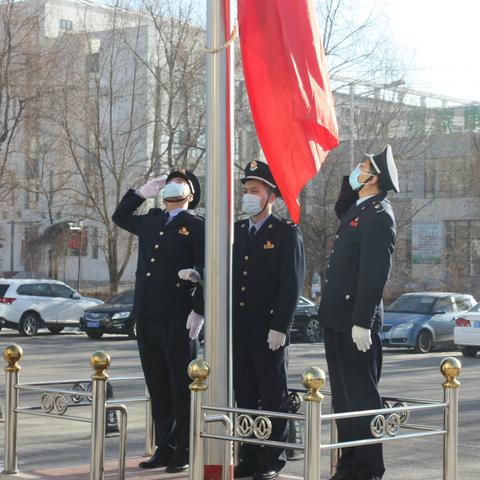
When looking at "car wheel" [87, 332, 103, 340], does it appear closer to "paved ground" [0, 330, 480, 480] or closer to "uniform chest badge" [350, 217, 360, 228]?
"paved ground" [0, 330, 480, 480]

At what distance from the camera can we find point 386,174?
7684mm

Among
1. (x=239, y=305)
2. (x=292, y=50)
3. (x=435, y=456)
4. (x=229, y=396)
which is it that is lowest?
(x=435, y=456)

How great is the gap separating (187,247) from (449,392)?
95.8 inches

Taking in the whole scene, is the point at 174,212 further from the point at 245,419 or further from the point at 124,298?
the point at 124,298

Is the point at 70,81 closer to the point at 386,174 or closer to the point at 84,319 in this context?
the point at 84,319

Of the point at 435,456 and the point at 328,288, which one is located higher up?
the point at 328,288

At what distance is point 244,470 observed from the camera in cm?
802

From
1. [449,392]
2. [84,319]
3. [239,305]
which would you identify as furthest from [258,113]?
[84,319]

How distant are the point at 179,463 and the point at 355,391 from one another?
1461 mm

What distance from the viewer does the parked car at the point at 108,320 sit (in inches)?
1194

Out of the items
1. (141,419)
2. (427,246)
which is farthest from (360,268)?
(427,246)

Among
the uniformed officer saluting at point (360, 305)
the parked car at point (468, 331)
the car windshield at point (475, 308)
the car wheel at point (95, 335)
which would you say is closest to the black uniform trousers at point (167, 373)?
the uniformed officer saluting at point (360, 305)

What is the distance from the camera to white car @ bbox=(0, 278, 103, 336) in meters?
31.6

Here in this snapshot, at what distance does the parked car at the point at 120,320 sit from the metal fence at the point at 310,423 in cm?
2298
